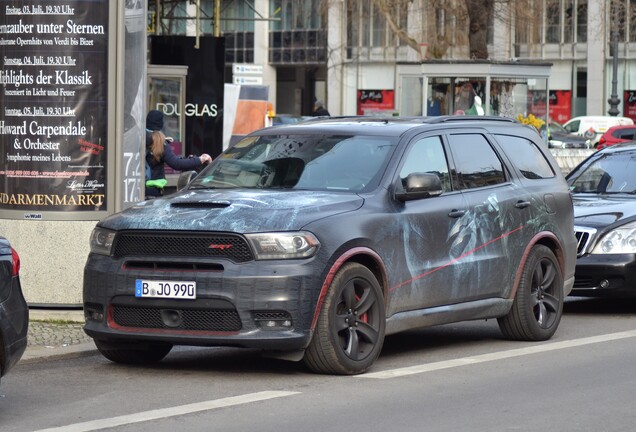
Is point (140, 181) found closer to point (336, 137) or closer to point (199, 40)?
point (336, 137)

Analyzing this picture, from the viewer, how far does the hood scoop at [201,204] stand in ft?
29.6

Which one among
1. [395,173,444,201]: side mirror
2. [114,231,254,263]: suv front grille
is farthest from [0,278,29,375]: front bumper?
[395,173,444,201]: side mirror

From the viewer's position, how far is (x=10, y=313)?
24.8 feet

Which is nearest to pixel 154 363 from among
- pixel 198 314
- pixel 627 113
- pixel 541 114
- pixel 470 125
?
pixel 198 314

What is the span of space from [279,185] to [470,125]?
1.96 m

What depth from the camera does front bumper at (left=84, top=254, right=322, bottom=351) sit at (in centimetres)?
859

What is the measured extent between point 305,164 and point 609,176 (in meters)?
5.51

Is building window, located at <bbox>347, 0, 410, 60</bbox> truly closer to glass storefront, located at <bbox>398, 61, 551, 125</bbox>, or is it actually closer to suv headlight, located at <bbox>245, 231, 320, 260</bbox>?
glass storefront, located at <bbox>398, 61, 551, 125</bbox>

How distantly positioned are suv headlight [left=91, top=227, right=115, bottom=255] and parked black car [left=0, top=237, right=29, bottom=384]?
4.68 feet

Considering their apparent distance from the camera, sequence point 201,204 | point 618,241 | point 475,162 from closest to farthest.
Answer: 1. point 201,204
2. point 475,162
3. point 618,241

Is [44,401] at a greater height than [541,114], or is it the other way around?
[541,114]

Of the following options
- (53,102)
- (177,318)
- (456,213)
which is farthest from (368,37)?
(177,318)

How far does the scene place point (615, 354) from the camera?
33.9ft

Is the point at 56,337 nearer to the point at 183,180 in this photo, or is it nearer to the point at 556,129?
the point at 183,180
